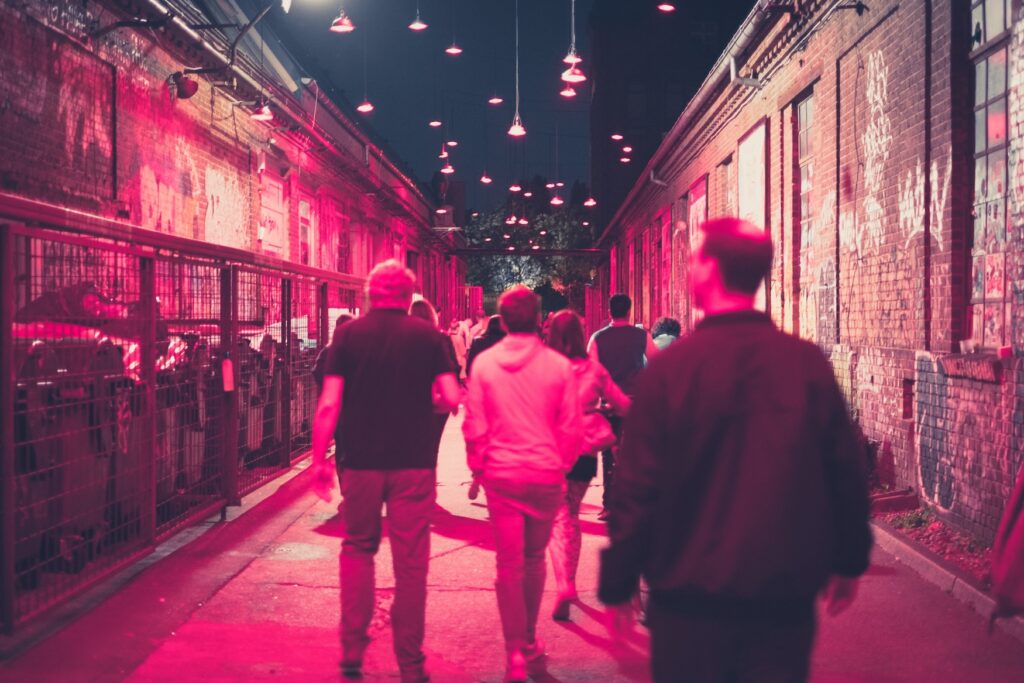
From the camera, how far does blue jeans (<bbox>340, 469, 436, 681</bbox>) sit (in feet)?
17.1

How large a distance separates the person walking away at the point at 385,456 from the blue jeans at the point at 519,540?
36 cm

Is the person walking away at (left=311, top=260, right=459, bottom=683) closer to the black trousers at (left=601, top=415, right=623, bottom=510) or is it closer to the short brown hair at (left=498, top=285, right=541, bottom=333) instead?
the short brown hair at (left=498, top=285, right=541, bottom=333)

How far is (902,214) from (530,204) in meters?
77.7

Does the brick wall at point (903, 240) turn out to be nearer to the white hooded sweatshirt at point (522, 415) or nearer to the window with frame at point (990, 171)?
the window with frame at point (990, 171)

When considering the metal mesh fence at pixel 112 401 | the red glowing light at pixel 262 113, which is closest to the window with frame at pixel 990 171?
the metal mesh fence at pixel 112 401

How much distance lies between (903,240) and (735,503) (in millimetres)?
8208

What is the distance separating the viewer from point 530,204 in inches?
3440

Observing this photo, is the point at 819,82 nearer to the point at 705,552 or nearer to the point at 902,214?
the point at 902,214

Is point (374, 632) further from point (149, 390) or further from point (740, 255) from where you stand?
point (740, 255)

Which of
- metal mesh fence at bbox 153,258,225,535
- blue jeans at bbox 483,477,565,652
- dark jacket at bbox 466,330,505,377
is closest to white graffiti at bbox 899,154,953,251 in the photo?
dark jacket at bbox 466,330,505,377

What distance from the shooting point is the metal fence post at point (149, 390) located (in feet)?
24.5

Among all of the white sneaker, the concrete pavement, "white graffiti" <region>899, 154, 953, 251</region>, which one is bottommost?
the concrete pavement

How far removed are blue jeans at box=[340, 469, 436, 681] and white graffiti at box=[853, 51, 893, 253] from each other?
23.1 feet

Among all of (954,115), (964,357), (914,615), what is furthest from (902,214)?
(914,615)
